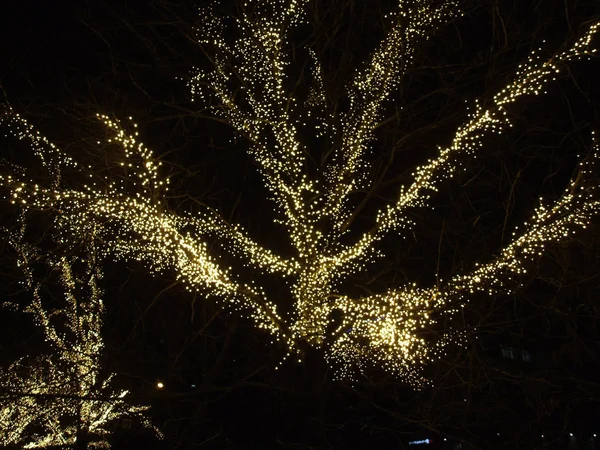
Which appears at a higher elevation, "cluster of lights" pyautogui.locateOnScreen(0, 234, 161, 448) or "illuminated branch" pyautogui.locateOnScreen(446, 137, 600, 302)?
"illuminated branch" pyautogui.locateOnScreen(446, 137, 600, 302)

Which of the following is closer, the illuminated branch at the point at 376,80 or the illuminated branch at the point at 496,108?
the illuminated branch at the point at 496,108

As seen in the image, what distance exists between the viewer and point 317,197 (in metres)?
5.84

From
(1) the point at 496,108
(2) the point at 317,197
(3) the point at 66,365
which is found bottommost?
(3) the point at 66,365

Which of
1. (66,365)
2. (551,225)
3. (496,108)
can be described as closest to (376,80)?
(496,108)

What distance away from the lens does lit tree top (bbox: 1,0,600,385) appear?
505 centimetres

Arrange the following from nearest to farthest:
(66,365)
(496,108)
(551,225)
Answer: (551,225) < (496,108) < (66,365)

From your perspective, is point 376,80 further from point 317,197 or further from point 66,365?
point 66,365

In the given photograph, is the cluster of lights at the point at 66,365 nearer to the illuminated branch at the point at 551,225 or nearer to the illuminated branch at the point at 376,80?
the illuminated branch at the point at 376,80

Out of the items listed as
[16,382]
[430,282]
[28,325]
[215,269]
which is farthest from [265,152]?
[28,325]

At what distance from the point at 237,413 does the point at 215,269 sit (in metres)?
4.02

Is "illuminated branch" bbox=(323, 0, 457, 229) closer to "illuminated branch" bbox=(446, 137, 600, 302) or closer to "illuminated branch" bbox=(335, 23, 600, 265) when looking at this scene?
"illuminated branch" bbox=(335, 23, 600, 265)

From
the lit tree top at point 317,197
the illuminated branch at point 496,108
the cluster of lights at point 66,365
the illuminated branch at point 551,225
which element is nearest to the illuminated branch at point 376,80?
the lit tree top at point 317,197

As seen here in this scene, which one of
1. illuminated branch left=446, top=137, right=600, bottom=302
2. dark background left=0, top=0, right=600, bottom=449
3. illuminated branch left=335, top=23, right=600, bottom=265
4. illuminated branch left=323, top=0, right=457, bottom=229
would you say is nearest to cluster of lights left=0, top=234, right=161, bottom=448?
dark background left=0, top=0, right=600, bottom=449

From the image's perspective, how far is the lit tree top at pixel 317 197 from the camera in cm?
→ 505
